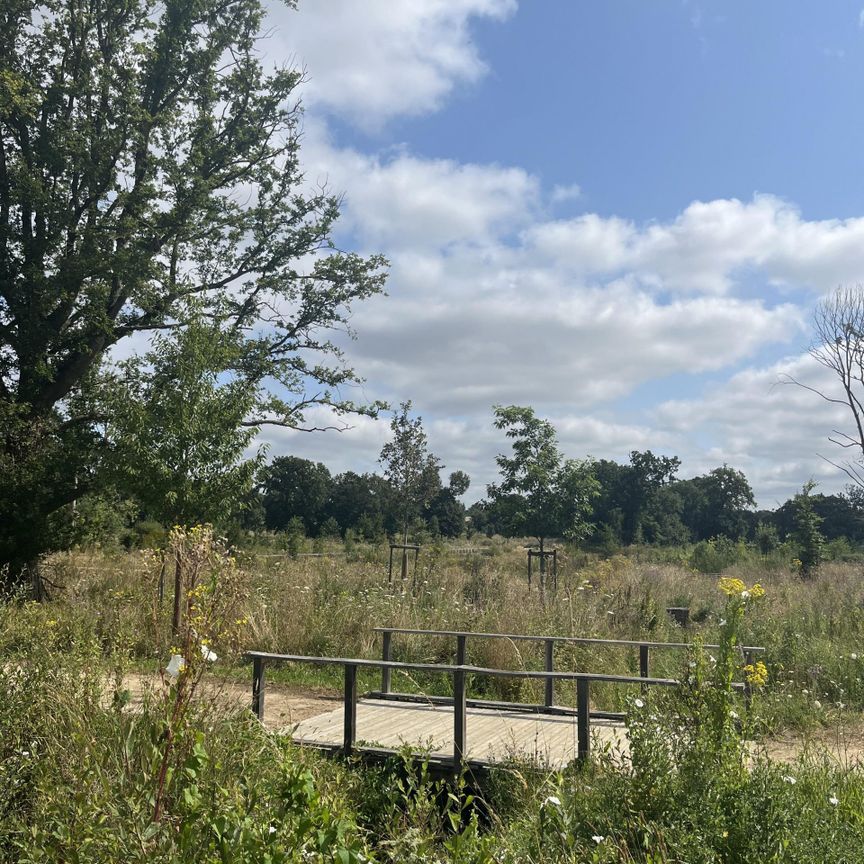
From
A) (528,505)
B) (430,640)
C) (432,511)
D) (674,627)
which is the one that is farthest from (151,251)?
(432,511)

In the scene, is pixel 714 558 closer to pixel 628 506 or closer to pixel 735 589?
pixel 735 589

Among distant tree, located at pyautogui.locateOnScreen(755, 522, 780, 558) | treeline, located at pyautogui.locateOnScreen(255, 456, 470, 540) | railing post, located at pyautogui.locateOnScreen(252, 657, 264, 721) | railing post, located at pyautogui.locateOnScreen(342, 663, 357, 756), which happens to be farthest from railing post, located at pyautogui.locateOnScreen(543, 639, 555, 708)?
treeline, located at pyautogui.locateOnScreen(255, 456, 470, 540)

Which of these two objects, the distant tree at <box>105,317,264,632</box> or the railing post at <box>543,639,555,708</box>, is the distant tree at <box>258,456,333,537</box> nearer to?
the distant tree at <box>105,317,264,632</box>

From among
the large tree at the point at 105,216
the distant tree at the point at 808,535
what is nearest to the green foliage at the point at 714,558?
the distant tree at the point at 808,535

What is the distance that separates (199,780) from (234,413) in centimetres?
932

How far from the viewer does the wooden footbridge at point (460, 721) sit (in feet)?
21.1

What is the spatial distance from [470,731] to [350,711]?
135 cm

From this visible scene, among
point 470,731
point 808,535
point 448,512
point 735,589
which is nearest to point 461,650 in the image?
point 470,731

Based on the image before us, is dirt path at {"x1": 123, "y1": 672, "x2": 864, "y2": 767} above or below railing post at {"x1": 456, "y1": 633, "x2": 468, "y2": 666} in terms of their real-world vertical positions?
below

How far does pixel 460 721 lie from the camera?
6.61 metres

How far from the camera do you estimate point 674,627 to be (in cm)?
1261

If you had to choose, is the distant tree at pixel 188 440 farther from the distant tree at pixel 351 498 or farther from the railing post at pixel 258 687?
the distant tree at pixel 351 498

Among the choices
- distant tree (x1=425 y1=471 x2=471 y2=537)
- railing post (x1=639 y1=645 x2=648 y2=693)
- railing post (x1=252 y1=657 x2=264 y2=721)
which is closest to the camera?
railing post (x1=252 y1=657 x2=264 y2=721)

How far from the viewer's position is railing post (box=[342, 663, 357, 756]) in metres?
6.80
